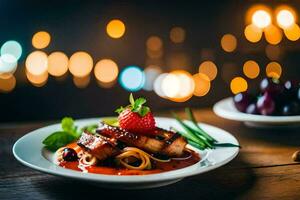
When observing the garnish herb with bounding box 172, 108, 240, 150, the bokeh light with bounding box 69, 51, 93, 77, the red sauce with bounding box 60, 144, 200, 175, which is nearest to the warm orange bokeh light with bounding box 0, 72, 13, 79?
the bokeh light with bounding box 69, 51, 93, 77

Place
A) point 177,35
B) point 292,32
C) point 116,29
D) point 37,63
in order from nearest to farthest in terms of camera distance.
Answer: point 37,63, point 116,29, point 177,35, point 292,32

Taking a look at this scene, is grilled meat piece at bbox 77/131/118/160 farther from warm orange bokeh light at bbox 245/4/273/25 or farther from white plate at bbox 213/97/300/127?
warm orange bokeh light at bbox 245/4/273/25

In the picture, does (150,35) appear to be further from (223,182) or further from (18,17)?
(223,182)

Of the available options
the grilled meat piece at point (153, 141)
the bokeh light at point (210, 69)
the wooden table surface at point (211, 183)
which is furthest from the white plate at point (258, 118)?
the bokeh light at point (210, 69)

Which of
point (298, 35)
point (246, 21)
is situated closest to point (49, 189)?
point (246, 21)

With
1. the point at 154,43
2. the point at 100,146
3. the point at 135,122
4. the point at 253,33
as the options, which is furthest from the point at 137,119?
the point at 253,33

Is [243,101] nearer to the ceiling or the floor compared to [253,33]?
nearer to the floor

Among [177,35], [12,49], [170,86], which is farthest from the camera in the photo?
[170,86]

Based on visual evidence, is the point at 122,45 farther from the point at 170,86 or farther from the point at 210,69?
the point at 210,69

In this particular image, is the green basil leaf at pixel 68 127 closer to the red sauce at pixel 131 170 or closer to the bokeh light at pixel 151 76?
the red sauce at pixel 131 170
